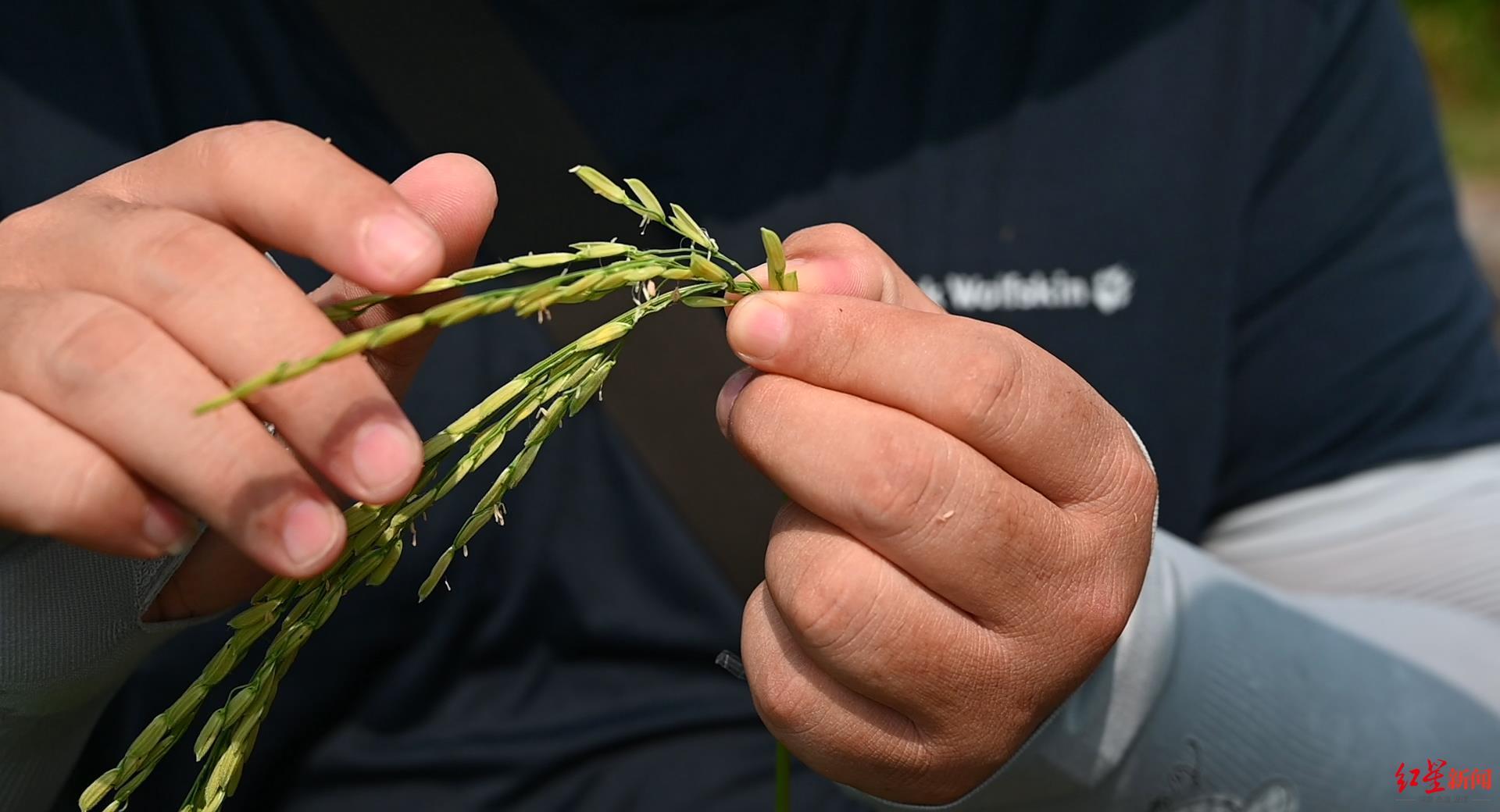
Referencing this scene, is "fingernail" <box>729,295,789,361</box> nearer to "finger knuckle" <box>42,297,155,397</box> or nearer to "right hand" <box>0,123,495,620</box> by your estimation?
"right hand" <box>0,123,495,620</box>

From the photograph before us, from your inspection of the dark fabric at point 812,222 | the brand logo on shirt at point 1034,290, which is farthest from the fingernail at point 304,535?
the brand logo on shirt at point 1034,290

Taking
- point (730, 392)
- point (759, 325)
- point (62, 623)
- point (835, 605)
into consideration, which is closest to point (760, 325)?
point (759, 325)

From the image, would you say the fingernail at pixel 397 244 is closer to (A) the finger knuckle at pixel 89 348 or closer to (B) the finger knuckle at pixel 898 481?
(A) the finger knuckle at pixel 89 348

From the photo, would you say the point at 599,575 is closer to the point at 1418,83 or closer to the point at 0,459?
the point at 0,459

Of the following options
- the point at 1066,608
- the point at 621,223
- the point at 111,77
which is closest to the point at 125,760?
the point at 1066,608

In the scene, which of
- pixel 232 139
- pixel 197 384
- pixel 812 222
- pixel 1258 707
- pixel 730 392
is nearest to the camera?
pixel 197 384

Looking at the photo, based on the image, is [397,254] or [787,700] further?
[787,700]

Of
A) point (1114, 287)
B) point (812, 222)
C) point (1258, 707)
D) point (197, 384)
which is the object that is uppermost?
point (197, 384)

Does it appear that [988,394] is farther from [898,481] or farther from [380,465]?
[380,465]
